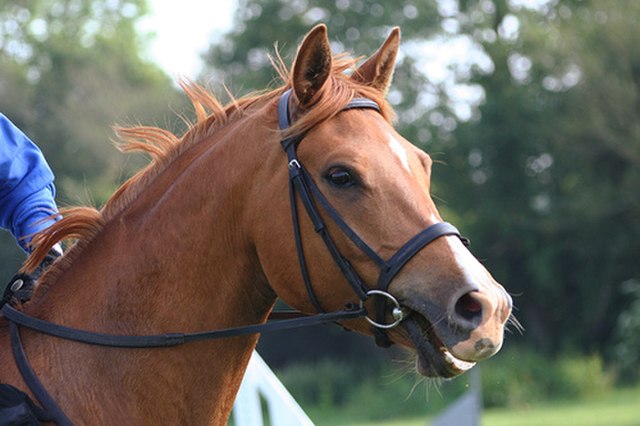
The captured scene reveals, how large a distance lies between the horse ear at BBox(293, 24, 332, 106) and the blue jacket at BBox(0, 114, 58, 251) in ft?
3.59

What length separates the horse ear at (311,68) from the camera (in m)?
3.01

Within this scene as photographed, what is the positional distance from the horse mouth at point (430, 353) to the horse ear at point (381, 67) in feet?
3.08

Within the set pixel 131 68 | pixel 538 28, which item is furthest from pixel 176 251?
pixel 131 68

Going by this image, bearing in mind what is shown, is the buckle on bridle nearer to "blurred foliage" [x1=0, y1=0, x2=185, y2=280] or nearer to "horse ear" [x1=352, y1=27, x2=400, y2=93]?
"horse ear" [x1=352, y1=27, x2=400, y2=93]

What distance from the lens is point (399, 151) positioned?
9.72ft

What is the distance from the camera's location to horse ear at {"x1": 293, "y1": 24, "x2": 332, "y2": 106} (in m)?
3.01

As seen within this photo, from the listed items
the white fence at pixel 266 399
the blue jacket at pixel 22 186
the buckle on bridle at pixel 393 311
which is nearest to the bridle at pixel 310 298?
the buckle on bridle at pixel 393 311

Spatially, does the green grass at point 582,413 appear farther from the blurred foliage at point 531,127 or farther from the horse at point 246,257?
the horse at point 246,257

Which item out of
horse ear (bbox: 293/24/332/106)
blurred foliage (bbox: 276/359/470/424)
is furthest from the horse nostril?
blurred foliage (bbox: 276/359/470/424)

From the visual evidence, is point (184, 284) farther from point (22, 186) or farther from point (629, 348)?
point (629, 348)

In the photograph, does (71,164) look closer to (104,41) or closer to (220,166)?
(104,41)

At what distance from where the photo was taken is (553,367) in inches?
1014

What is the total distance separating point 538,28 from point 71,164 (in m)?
15.8

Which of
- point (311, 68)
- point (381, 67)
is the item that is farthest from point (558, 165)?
point (311, 68)
